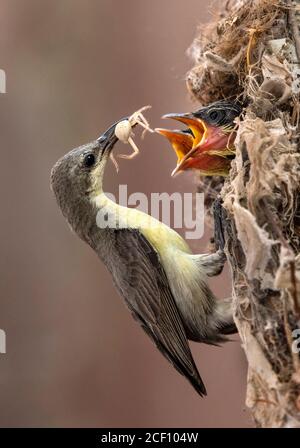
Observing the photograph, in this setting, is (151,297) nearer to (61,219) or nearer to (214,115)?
(214,115)

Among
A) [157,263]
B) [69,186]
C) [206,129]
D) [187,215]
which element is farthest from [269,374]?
[187,215]

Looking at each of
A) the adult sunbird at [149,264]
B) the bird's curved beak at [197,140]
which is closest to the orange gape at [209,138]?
the bird's curved beak at [197,140]

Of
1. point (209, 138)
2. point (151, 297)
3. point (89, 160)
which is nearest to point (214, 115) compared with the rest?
point (209, 138)

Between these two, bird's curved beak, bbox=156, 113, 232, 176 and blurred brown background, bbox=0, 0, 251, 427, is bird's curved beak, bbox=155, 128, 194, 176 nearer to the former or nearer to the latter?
bird's curved beak, bbox=156, 113, 232, 176

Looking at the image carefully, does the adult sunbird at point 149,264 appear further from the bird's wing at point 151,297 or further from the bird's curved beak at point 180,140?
the bird's curved beak at point 180,140

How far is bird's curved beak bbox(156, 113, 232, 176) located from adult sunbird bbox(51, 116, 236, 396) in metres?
0.17

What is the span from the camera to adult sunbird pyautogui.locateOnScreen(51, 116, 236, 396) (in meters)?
1.52

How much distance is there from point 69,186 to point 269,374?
81 centimetres

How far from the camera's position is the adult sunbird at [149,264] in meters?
1.52

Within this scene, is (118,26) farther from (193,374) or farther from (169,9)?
(193,374)

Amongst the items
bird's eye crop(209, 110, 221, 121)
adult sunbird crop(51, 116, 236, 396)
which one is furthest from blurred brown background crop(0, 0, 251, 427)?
bird's eye crop(209, 110, 221, 121)

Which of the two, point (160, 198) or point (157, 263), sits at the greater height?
point (160, 198)

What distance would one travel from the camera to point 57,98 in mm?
2426

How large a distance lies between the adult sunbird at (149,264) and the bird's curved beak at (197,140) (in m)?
0.17
